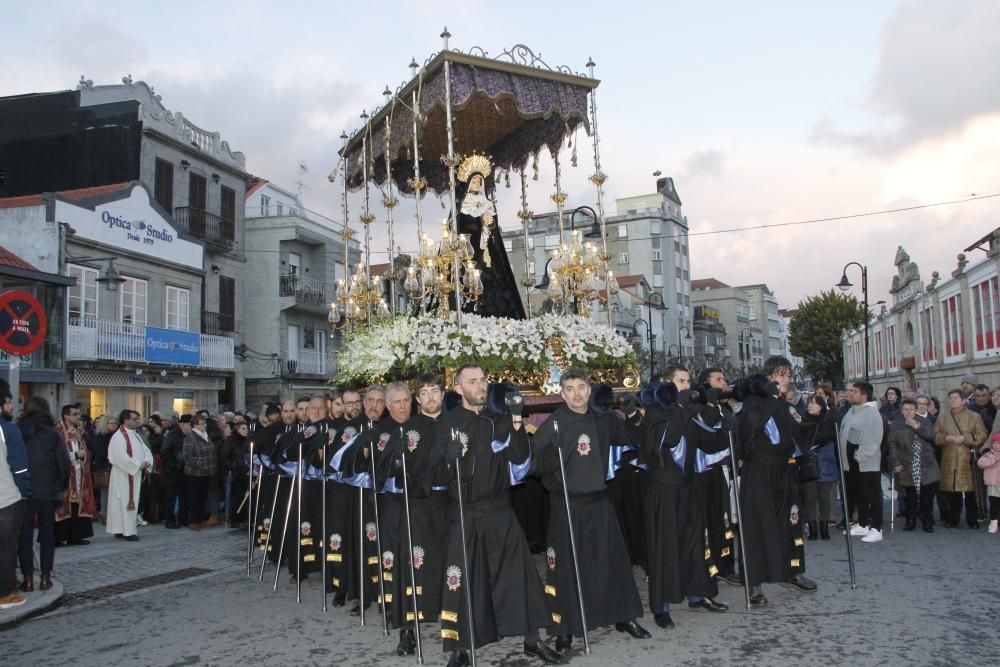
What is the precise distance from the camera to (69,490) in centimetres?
1173

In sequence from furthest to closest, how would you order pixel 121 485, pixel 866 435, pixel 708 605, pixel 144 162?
pixel 144 162, pixel 121 485, pixel 866 435, pixel 708 605

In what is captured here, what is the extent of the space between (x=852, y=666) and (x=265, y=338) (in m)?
29.6

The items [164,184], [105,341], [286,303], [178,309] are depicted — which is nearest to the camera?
[105,341]

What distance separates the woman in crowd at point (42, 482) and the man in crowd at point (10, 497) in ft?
1.59

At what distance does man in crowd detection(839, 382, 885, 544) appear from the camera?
10444mm

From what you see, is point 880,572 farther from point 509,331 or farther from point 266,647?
point 266,647

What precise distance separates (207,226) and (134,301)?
5.04 metres

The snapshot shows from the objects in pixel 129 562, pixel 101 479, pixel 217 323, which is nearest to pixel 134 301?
pixel 217 323

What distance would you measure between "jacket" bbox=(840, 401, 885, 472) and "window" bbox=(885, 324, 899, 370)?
4050 cm

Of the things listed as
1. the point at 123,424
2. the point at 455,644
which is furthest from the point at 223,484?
the point at 455,644

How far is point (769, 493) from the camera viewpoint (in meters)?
7.17

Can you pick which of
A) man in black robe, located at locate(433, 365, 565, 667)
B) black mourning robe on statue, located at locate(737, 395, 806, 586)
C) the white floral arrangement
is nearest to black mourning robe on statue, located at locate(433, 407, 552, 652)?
man in black robe, located at locate(433, 365, 565, 667)

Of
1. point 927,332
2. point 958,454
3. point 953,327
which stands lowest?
point 958,454

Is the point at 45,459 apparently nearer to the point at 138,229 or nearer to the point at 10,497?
the point at 10,497
